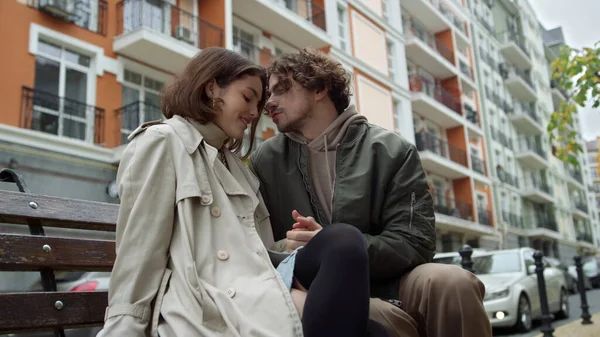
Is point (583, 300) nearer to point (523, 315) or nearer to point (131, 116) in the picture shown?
point (523, 315)

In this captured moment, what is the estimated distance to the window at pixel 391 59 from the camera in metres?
28.1

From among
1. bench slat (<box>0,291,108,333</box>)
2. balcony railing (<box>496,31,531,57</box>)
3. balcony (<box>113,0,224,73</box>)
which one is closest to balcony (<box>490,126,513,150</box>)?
balcony railing (<box>496,31,531,57</box>)

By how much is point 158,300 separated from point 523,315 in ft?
29.8

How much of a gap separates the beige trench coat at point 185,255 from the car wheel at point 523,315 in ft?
28.2

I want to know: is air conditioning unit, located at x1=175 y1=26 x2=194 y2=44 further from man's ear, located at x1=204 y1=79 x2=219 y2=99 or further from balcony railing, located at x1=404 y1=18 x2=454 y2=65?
balcony railing, located at x1=404 y1=18 x2=454 y2=65

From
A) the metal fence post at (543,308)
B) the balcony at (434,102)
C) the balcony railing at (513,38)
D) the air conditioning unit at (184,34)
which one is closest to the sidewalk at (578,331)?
the metal fence post at (543,308)

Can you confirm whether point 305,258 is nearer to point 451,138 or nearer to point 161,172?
point 161,172

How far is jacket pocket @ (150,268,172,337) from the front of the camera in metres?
1.91

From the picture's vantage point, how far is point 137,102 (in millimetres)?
14414

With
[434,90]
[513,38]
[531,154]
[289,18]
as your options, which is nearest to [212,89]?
[289,18]

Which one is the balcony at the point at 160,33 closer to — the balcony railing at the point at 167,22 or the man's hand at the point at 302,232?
the balcony railing at the point at 167,22

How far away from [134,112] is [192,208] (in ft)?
43.6

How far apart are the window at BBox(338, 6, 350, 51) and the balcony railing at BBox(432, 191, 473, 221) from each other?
397 inches

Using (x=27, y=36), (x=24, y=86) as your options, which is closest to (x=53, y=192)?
(x=24, y=86)
